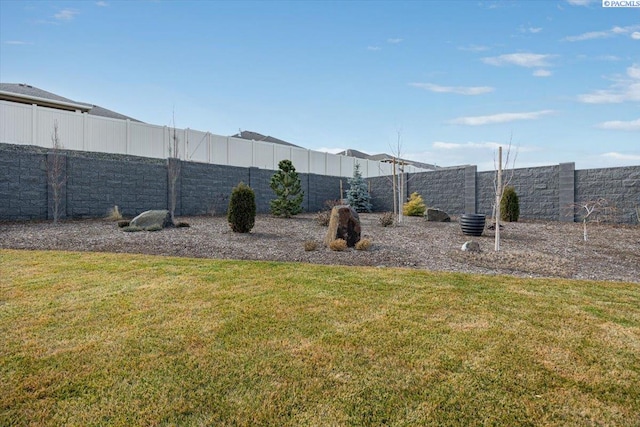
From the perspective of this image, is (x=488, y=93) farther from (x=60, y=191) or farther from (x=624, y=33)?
(x=60, y=191)

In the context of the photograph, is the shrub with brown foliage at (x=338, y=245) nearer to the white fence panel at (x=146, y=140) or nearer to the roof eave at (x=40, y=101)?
the white fence panel at (x=146, y=140)

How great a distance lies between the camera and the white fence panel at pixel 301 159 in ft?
66.4

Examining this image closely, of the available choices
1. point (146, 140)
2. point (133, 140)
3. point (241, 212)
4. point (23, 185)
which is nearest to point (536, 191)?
point (241, 212)

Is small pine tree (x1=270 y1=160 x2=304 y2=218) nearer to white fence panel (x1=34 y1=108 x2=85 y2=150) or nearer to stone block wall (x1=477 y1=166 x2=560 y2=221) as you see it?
stone block wall (x1=477 y1=166 x2=560 y2=221)

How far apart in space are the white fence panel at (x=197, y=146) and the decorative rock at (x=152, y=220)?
8113 millimetres

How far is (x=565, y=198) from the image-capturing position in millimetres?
12500

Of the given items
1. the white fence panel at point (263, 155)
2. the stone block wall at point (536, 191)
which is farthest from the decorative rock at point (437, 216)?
the white fence panel at point (263, 155)

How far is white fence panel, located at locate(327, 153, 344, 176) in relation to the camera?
21.6 m

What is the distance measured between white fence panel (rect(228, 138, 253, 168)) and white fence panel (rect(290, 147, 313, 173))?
8.10ft

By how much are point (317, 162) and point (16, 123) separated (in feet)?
43.9

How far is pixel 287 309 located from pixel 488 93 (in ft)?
28.3

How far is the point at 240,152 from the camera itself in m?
18.7

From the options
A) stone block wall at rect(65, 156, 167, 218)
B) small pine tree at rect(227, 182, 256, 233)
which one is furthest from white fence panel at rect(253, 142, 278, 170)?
small pine tree at rect(227, 182, 256, 233)

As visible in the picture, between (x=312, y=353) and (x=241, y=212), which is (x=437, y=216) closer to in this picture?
(x=241, y=212)
